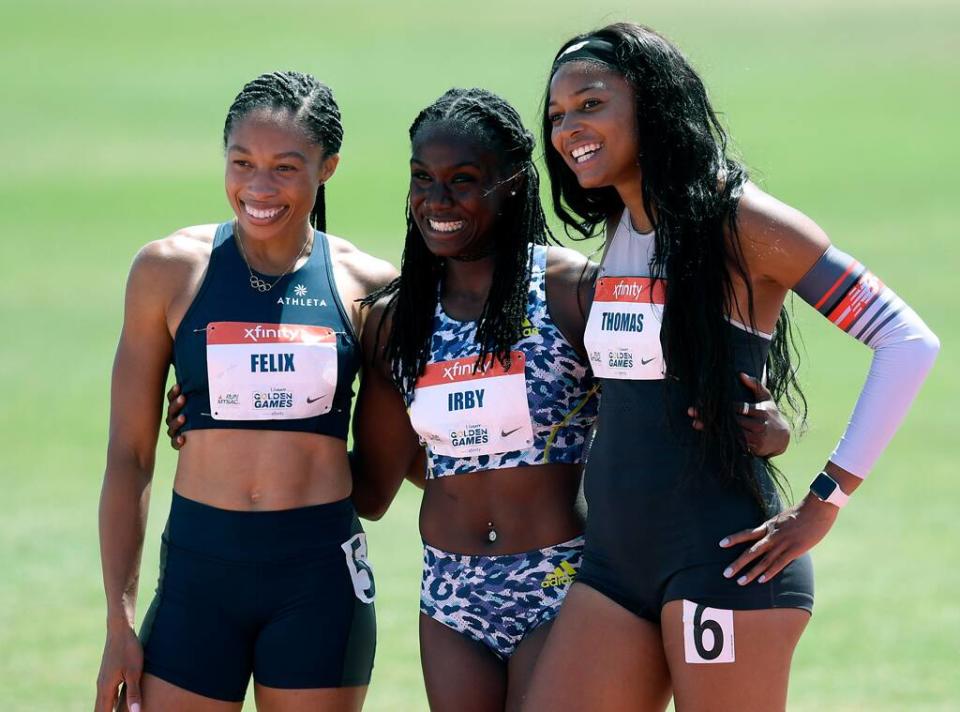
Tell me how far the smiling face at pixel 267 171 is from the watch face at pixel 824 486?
1.66 metres

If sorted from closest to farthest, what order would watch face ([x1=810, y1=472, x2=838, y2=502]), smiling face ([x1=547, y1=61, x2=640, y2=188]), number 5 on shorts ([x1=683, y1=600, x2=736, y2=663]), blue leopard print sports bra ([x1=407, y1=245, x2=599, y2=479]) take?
number 5 on shorts ([x1=683, y1=600, x2=736, y2=663]), watch face ([x1=810, y1=472, x2=838, y2=502]), smiling face ([x1=547, y1=61, x2=640, y2=188]), blue leopard print sports bra ([x1=407, y1=245, x2=599, y2=479])

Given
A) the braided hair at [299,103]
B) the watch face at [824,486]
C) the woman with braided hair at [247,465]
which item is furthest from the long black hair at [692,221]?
the woman with braided hair at [247,465]

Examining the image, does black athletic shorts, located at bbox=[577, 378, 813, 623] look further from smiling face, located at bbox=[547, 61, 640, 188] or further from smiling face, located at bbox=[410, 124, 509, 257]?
smiling face, located at bbox=[410, 124, 509, 257]

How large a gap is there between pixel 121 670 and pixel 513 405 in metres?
1.30

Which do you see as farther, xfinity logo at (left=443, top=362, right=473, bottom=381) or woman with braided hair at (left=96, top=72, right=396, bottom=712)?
xfinity logo at (left=443, top=362, right=473, bottom=381)

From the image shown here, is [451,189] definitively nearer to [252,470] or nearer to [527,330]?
[527,330]

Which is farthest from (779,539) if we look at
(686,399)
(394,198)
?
(394,198)

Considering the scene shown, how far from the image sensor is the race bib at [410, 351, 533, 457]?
4.25m

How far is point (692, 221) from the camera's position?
12.7ft

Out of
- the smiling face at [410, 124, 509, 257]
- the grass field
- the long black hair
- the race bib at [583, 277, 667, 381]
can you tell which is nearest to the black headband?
the long black hair

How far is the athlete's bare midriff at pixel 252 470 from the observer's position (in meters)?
4.25

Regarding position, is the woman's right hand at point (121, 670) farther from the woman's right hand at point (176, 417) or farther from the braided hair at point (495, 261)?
the braided hair at point (495, 261)

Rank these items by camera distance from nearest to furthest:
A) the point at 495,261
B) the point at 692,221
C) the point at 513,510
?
the point at 692,221 < the point at 513,510 < the point at 495,261

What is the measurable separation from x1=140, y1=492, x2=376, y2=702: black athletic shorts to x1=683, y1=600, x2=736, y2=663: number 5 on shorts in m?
1.00
